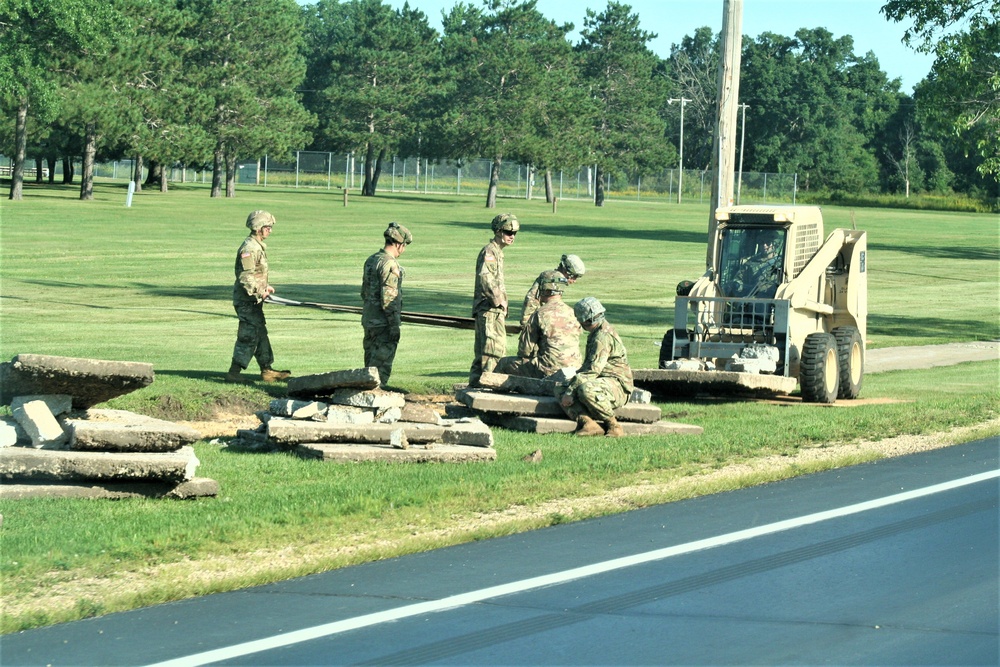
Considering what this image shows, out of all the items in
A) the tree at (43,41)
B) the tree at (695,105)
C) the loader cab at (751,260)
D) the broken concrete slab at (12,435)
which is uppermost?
the tree at (695,105)

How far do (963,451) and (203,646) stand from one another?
355 inches

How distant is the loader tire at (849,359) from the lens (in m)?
17.9

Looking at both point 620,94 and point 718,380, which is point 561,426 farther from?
point 620,94

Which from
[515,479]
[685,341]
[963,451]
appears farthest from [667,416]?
[515,479]

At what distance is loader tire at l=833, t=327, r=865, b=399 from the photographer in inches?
705

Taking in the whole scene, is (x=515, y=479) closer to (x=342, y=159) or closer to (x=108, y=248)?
(x=108, y=248)

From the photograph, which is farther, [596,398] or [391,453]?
[596,398]

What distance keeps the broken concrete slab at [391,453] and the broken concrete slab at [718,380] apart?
14.9ft

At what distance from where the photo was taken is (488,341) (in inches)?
611

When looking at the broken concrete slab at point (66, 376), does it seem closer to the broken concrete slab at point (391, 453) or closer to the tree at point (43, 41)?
the broken concrete slab at point (391, 453)

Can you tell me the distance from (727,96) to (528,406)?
A: 842 centimetres

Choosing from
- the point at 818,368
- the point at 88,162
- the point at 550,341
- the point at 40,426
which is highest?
the point at 88,162

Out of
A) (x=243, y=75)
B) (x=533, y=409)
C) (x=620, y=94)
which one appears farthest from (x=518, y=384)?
(x=620, y=94)

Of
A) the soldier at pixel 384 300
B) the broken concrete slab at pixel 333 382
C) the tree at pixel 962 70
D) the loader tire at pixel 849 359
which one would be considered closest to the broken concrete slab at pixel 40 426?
the broken concrete slab at pixel 333 382
